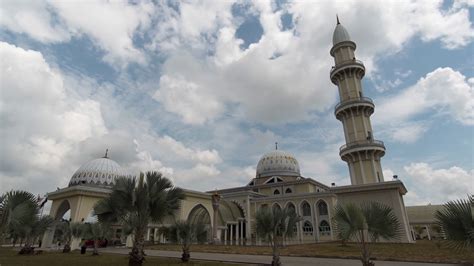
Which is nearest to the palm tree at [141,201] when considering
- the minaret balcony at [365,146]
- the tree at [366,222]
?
the tree at [366,222]

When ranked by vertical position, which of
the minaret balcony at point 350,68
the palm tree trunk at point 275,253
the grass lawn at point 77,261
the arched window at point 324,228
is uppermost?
the minaret balcony at point 350,68

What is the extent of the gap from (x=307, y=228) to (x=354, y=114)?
55.0 ft

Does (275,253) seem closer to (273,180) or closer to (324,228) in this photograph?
(324,228)

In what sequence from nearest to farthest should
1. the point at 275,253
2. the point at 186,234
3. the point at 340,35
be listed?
the point at 275,253, the point at 186,234, the point at 340,35

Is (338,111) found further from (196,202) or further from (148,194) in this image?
(148,194)

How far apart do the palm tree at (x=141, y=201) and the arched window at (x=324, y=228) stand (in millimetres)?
28890

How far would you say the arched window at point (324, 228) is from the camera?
36.7 metres

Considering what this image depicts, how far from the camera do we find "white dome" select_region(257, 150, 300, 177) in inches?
2035

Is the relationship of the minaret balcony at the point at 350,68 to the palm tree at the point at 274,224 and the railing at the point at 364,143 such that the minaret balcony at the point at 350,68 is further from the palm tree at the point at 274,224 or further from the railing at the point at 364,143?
the palm tree at the point at 274,224

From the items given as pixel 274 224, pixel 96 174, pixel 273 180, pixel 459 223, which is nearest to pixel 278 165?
pixel 273 180

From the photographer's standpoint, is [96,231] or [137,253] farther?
[96,231]

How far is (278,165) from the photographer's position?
171 ft

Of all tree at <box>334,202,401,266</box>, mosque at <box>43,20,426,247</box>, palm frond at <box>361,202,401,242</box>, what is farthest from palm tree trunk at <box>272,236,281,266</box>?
mosque at <box>43,20,426,247</box>

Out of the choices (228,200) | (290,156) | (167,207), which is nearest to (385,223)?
(167,207)
